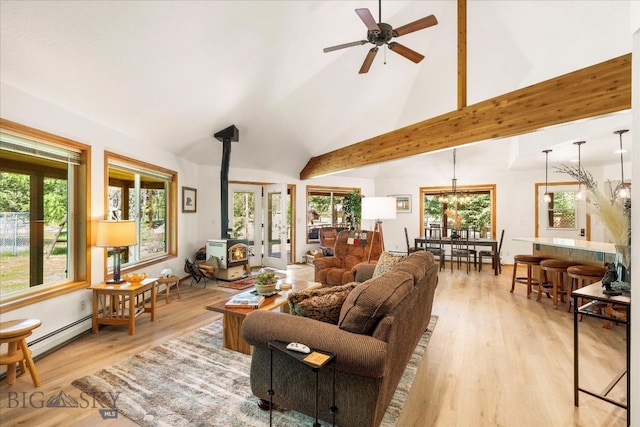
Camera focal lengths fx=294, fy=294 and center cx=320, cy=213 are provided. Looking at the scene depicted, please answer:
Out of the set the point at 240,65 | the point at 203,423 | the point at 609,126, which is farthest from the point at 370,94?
the point at 203,423

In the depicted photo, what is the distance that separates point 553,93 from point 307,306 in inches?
133

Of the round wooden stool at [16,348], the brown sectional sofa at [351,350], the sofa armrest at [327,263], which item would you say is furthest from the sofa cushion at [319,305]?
the sofa armrest at [327,263]

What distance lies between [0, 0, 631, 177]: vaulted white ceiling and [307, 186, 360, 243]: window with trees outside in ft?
6.88

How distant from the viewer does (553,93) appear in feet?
10.2

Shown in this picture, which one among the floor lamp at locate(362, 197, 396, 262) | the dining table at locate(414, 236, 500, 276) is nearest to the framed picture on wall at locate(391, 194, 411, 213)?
the dining table at locate(414, 236, 500, 276)

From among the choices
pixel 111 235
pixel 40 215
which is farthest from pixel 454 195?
pixel 40 215

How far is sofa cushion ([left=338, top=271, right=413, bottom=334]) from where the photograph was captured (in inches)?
64.4

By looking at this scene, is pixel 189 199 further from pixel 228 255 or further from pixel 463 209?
pixel 463 209

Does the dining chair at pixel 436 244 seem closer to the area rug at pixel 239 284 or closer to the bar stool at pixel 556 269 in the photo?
the bar stool at pixel 556 269

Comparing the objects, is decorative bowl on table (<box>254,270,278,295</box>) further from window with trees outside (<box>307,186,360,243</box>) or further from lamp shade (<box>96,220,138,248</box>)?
window with trees outside (<box>307,186,360,243</box>)

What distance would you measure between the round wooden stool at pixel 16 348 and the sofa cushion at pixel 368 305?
2.32 meters

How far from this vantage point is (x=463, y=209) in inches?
346

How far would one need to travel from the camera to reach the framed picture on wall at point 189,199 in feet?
18.2

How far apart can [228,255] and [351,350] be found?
430cm
